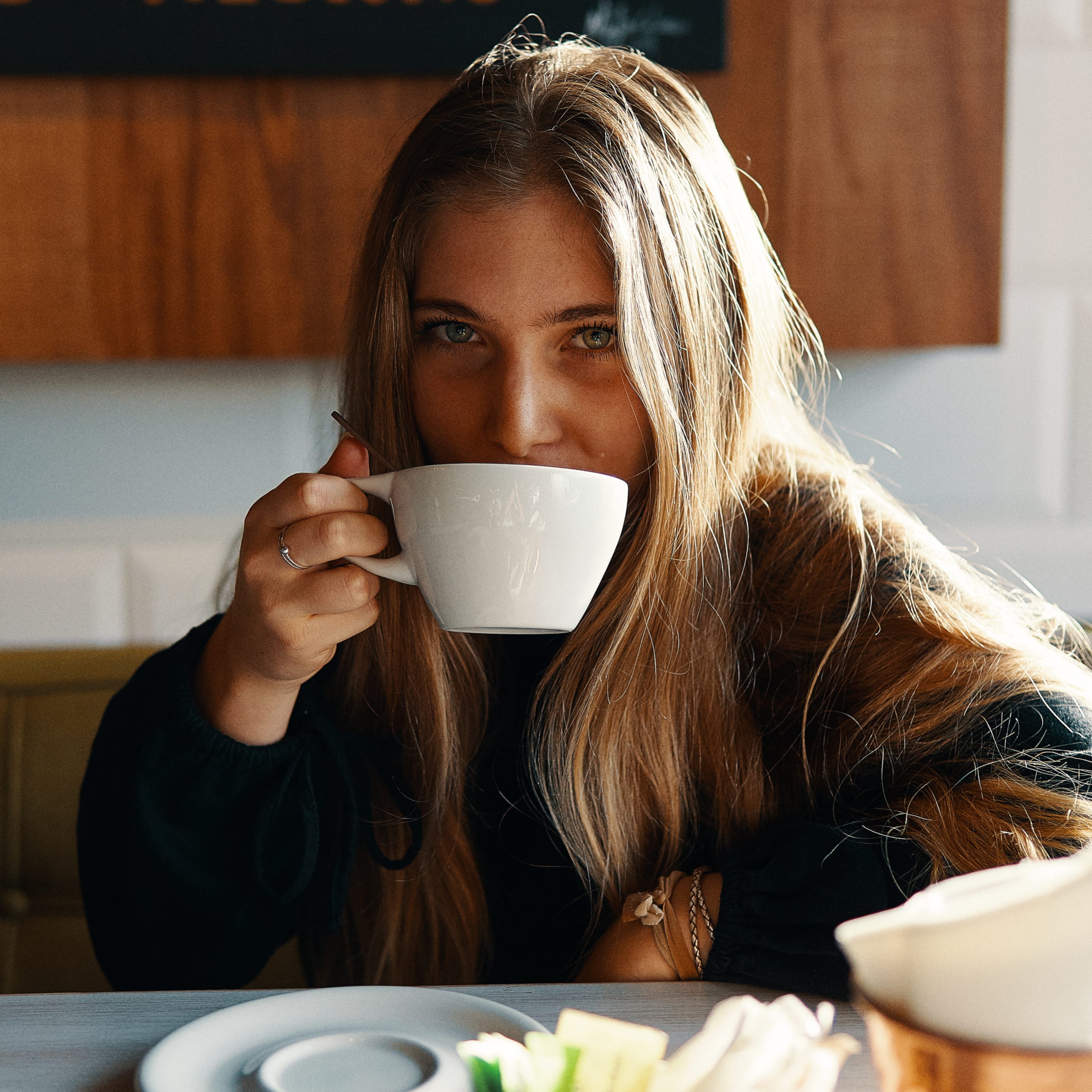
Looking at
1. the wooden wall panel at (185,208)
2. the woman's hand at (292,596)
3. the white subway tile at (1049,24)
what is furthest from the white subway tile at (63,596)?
the white subway tile at (1049,24)

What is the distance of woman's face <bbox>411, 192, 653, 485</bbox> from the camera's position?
0.82 meters

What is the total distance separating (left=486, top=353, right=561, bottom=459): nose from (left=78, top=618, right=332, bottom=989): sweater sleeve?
29 cm

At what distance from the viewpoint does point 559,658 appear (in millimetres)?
916

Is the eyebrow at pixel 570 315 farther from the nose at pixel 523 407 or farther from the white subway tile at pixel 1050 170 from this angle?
the white subway tile at pixel 1050 170

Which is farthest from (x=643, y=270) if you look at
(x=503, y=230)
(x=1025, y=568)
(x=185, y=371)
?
(x=1025, y=568)

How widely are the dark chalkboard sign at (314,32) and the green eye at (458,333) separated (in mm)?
607

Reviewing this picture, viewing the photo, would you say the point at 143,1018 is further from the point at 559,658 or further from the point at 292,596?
the point at 559,658

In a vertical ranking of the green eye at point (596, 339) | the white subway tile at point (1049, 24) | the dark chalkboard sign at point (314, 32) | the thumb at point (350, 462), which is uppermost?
the white subway tile at point (1049, 24)

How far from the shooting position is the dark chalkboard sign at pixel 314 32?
1.32 metres

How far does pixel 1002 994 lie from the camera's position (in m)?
0.27

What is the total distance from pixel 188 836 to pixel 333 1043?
1.30 ft

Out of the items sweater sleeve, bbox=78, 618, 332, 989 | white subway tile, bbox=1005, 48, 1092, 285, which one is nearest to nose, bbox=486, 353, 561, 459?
sweater sleeve, bbox=78, 618, 332, 989

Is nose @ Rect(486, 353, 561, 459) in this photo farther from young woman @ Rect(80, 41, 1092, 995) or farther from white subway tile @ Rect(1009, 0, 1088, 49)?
white subway tile @ Rect(1009, 0, 1088, 49)

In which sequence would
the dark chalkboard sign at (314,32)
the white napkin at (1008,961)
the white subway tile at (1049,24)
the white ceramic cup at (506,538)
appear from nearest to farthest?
the white napkin at (1008,961) → the white ceramic cup at (506,538) → the dark chalkboard sign at (314,32) → the white subway tile at (1049,24)
